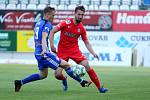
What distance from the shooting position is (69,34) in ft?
49.6

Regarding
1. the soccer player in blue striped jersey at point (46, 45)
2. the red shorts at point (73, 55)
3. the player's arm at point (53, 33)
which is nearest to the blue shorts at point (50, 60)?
the soccer player in blue striped jersey at point (46, 45)

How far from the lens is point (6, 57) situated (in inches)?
1443

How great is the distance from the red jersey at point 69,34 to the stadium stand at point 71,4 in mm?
25431

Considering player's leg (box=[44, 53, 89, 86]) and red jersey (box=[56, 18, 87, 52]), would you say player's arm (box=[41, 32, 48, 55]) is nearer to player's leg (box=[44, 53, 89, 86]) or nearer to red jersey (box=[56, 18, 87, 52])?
player's leg (box=[44, 53, 89, 86])

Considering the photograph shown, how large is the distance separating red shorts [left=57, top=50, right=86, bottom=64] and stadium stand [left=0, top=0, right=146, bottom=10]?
25431 mm

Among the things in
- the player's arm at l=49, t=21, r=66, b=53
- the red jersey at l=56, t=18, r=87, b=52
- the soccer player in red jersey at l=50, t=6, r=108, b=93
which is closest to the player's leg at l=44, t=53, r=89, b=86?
the player's arm at l=49, t=21, r=66, b=53

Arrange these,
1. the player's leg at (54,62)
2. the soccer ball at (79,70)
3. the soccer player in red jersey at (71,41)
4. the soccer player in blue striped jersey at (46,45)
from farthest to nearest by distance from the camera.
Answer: the soccer player in red jersey at (71,41), the soccer ball at (79,70), the player's leg at (54,62), the soccer player in blue striped jersey at (46,45)

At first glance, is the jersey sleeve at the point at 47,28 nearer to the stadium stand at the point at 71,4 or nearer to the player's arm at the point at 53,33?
the player's arm at the point at 53,33

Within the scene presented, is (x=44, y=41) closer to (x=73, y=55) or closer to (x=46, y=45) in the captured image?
(x=46, y=45)

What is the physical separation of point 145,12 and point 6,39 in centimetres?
850

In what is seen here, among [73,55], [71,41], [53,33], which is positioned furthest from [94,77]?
[53,33]

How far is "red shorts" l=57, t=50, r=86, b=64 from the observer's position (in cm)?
1502

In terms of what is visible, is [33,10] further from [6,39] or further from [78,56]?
[78,56]

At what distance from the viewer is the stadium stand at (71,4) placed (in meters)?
40.7
